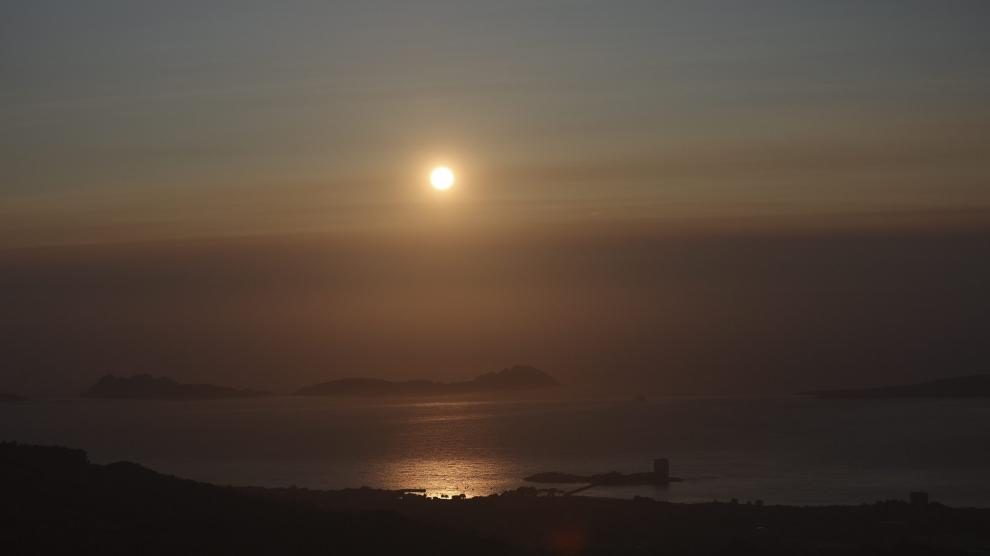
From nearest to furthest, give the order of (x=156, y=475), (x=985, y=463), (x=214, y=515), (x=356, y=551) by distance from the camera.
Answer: (x=356, y=551), (x=214, y=515), (x=156, y=475), (x=985, y=463)

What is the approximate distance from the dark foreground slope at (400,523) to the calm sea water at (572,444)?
42.2 feet

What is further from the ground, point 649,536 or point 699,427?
point 699,427

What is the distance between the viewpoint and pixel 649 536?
969 inches

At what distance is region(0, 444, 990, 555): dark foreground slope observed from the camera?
58.9 ft

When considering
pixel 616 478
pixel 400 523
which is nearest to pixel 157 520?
pixel 400 523

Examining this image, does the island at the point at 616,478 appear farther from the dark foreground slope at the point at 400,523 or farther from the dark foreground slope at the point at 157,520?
the dark foreground slope at the point at 157,520

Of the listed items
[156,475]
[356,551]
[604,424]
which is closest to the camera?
[356,551]

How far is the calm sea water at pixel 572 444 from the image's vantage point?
49.0 m

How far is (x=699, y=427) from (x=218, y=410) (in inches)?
2544

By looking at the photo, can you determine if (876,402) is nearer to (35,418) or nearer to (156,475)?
(35,418)

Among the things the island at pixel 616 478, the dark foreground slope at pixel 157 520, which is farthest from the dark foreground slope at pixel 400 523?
the island at pixel 616 478

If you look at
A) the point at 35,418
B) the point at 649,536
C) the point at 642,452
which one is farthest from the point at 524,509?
the point at 35,418

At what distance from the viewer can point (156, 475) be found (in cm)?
2388

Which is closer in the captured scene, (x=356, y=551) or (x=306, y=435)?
(x=356, y=551)
